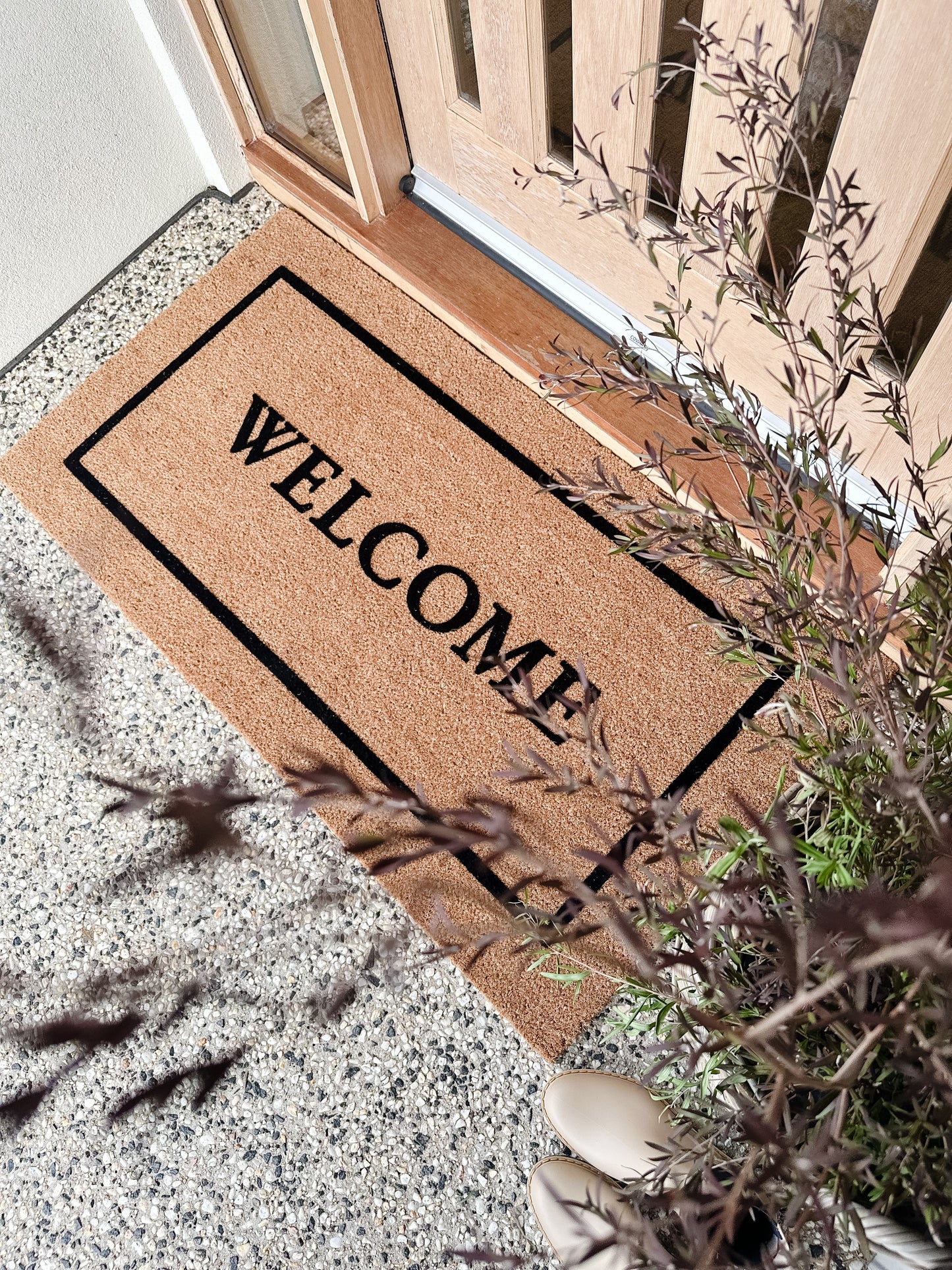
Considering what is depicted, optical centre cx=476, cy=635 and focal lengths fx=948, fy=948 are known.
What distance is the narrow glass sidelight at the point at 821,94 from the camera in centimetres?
107

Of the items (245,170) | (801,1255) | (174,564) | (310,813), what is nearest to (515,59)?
(245,170)

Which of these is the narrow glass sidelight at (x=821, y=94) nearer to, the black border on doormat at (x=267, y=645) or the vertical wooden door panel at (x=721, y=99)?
the vertical wooden door panel at (x=721, y=99)

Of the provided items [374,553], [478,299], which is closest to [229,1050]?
[374,553]

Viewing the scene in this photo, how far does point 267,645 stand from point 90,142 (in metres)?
1.04

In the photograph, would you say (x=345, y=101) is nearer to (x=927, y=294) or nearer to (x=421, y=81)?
(x=421, y=81)

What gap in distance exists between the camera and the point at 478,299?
6.06ft

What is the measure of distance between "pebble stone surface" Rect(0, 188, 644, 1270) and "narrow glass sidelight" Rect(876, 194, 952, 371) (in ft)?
3.75

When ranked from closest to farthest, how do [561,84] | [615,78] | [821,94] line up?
[821,94], [615,78], [561,84]

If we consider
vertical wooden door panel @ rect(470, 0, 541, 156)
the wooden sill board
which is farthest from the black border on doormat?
vertical wooden door panel @ rect(470, 0, 541, 156)

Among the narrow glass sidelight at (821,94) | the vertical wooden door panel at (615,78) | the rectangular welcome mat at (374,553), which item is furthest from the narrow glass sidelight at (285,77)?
the narrow glass sidelight at (821,94)

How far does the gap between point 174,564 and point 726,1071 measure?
51.3 inches

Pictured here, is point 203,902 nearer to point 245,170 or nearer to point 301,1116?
point 301,1116

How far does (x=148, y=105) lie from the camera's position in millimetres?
1866

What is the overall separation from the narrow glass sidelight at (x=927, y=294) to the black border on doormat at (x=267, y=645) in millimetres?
501
